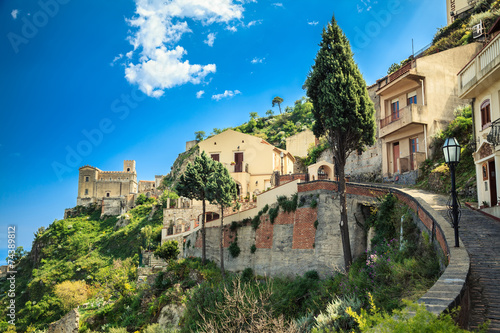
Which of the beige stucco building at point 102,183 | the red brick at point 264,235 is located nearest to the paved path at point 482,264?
the red brick at point 264,235

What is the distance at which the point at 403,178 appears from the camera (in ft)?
76.2

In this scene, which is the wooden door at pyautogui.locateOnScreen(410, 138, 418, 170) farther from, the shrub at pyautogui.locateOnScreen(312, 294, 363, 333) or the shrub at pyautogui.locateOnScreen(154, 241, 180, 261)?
the shrub at pyautogui.locateOnScreen(154, 241, 180, 261)

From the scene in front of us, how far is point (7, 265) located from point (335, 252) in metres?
51.9

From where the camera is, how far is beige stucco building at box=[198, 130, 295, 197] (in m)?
40.1

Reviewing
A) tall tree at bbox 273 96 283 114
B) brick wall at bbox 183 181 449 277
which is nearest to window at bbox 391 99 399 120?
brick wall at bbox 183 181 449 277

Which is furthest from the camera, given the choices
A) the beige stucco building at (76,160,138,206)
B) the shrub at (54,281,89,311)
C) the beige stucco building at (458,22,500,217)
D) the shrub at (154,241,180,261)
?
the beige stucco building at (76,160,138,206)

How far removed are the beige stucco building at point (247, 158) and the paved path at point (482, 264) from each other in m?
28.4

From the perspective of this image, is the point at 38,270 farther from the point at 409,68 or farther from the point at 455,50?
the point at 455,50

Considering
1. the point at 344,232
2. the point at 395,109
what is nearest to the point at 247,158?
the point at 395,109

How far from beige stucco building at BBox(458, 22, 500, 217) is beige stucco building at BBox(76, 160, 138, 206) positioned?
7638 centimetres

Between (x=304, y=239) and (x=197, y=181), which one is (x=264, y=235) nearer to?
(x=304, y=239)

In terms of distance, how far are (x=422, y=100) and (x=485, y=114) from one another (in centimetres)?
957

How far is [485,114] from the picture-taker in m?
13.4

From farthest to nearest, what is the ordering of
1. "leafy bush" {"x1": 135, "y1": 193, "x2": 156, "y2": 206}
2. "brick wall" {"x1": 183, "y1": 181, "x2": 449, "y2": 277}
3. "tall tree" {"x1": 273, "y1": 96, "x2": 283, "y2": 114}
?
"tall tree" {"x1": 273, "y1": 96, "x2": 283, "y2": 114} < "leafy bush" {"x1": 135, "y1": 193, "x2": 156, "y2": 206} < "brick wall" {"x1": 183, "y1": 181, "x2": 449, "y2": 277}
